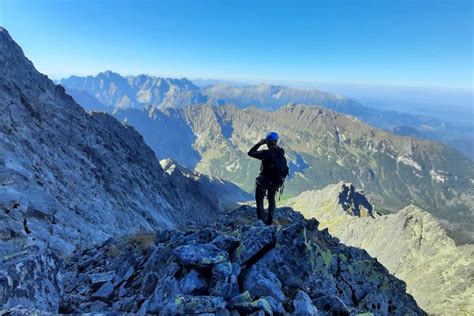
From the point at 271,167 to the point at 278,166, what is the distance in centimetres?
44

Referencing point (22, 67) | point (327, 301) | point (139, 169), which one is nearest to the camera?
point (327, 301)

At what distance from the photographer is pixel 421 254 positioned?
518 feet

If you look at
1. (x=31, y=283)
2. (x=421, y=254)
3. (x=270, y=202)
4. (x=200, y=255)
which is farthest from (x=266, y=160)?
(x=421, y=254)

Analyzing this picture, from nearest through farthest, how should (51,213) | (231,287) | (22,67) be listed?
1. (231,287)
2. (51,213)
3. (22,67)

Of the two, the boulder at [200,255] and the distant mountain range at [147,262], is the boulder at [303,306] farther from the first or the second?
the boulder at [200,255]

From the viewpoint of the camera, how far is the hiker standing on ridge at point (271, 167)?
1759 cm

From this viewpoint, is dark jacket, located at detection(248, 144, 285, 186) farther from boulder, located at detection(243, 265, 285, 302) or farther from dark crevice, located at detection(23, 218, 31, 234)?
dark crevice, located at detection(23, 218, 31, 234)

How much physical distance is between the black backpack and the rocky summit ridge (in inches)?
102

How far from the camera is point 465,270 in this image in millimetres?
129500

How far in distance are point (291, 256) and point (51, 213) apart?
26835mm

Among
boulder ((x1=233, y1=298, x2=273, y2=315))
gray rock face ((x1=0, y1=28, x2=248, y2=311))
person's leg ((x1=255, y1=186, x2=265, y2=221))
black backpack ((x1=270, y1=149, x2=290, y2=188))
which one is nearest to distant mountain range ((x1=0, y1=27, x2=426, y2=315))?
boulder ((x1=233, y1=298, x2=273, y2=315))

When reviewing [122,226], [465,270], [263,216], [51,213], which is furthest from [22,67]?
[465,270]

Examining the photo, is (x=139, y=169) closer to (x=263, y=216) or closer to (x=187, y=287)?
(x=263, y=216)

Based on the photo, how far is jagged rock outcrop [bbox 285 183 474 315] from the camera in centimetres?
12028
